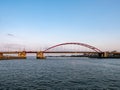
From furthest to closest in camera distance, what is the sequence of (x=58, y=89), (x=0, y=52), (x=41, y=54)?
(x=41, y=54), (x=0, y=52), (x=58, y=89)

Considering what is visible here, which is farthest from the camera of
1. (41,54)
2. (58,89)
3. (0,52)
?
(41,54)

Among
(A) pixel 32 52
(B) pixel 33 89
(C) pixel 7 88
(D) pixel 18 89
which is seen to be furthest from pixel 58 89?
(A) pixel 32 52

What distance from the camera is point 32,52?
620 feet

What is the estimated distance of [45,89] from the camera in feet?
92.8

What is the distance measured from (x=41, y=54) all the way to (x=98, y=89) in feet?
556

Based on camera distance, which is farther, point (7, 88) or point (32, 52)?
point (32, 52)

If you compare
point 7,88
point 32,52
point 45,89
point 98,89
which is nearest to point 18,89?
point 7,88

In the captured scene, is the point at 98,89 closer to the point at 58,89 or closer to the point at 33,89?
the point at 58,89

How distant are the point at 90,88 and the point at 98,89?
122 cm

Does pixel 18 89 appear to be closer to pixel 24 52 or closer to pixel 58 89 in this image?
pixel 58 89

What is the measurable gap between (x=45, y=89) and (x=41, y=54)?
16865 centimetres

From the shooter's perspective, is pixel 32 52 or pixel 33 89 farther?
pixel 32 52

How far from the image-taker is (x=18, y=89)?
28.2 meters

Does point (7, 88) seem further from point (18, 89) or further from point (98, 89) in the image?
point (98, 89)
